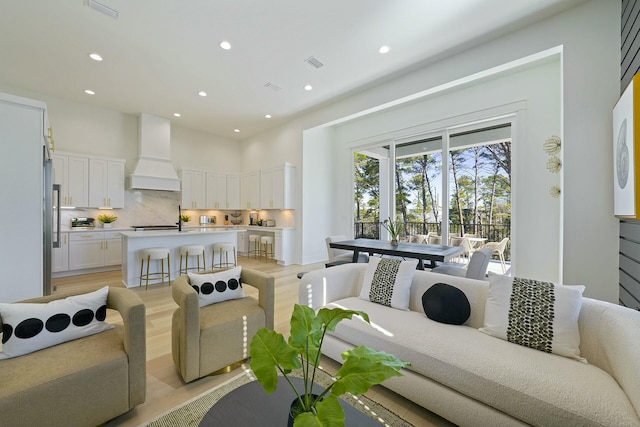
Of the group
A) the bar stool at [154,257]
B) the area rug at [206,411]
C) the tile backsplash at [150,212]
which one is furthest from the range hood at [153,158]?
the area rug at [206,411]

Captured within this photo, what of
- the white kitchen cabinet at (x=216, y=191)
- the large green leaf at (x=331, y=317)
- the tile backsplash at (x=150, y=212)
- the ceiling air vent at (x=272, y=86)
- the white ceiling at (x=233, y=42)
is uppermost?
the ceiling air vent at (x=272, y=86)

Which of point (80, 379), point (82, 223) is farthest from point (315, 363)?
point (82, 223)

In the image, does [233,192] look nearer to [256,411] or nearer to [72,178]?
[72,178]

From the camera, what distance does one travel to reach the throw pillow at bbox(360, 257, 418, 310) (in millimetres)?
2266

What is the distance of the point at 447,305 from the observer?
6.48 feet

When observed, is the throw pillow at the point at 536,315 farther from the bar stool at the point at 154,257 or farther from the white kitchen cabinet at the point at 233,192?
the white kitchen cabinet at the point at 233,192

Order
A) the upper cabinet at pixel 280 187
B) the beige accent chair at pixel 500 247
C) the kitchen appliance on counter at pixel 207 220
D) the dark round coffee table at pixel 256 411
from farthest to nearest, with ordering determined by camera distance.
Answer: the kitchen appliance on counter at pixel 207 220 → the upper cabinet at pixel 280 187 → the beige accent chair at pixel 500 247 → the dark round coffee table at pixel 256 411

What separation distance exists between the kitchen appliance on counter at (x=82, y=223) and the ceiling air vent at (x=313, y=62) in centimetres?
577

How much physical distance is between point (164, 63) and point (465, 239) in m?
6.03

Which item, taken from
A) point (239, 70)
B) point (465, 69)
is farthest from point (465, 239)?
point (239, 70)

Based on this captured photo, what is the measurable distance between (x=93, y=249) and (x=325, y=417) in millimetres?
6674

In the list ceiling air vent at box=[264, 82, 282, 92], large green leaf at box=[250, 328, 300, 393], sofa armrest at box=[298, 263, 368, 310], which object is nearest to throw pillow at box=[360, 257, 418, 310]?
sofa armrest at box=[298, 263, 368, 310]

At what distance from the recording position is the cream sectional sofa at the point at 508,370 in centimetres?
116

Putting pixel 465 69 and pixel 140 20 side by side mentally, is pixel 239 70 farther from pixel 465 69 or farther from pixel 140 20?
pixel 465 69
